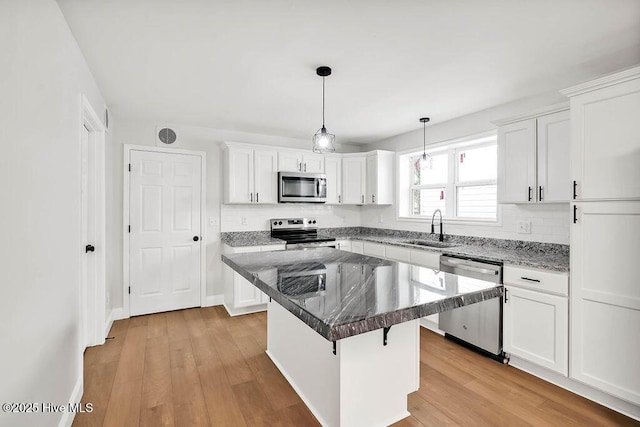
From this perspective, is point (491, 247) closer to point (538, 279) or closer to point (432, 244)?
point (432, 244)

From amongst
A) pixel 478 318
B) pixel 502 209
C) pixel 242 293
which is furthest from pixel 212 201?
pixel 502 209

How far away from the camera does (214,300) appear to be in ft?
13.8

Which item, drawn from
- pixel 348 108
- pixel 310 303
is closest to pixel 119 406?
pixel 310 303

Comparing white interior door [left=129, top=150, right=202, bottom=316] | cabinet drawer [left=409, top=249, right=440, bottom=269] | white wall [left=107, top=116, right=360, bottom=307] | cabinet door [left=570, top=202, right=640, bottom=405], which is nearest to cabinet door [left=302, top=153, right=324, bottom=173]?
white wall [left=107, top=116, right=360, bottom=307]

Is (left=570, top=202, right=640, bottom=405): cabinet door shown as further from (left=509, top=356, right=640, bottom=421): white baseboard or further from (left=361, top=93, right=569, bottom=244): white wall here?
(left=361, top=93, right=569, bottom=244): white wall

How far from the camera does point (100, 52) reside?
2209 mm

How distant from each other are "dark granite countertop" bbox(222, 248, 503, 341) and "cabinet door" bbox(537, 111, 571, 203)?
1.57 metres

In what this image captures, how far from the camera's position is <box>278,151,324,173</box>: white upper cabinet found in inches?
170

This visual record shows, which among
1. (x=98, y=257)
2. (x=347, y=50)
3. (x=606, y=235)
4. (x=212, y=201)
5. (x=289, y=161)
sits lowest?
(x=98, y=257)

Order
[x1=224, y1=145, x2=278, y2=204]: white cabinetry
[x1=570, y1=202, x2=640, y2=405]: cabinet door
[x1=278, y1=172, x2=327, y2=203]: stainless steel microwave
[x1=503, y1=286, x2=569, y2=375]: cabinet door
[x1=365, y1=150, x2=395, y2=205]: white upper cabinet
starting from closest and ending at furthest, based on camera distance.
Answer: [x1=570, y1=202, x2=640, y2=405]: cabinet door
[x1=503, y1=286, x2=569, y2=375]: cabinet door
[x1=224, y1=145, x2=278, y2=204]: white cabinetry
[x1=278, y1=172, x2=327, y2=203]: stainless steel microwave
[x1=365, y1=150, x2=395, y2=205]: white upper cabinet

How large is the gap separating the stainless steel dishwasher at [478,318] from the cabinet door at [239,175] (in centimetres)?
253

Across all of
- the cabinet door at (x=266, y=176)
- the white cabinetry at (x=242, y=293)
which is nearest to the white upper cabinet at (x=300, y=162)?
the cabinet door at (x=266, y=176)

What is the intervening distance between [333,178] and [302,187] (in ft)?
2.00

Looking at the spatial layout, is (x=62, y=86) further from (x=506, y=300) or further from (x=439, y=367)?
(x=506, y=300)
